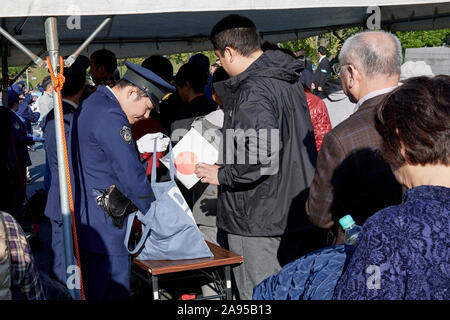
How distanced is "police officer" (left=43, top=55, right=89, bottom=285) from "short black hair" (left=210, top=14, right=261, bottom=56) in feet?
3.46

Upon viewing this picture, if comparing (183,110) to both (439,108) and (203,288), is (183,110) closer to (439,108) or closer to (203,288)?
(203,288)

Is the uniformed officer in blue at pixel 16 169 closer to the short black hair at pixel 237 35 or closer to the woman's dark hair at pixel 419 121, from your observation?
the short black hair at pixel 237 35

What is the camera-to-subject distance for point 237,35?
3021mm

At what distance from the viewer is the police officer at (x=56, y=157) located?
3.31 m

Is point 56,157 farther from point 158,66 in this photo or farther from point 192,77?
point 158,66

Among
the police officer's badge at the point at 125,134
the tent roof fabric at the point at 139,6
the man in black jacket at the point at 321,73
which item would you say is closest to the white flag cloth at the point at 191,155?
the police officer's badge at the point at 125,134

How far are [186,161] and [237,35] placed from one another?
776 mm

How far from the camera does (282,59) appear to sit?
304 cm

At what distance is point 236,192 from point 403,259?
5.81 feet

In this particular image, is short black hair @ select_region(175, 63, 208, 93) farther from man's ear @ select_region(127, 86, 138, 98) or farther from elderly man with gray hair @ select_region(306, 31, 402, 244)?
elderly man with gray hair @ select_region(306, 31, 402, 244)

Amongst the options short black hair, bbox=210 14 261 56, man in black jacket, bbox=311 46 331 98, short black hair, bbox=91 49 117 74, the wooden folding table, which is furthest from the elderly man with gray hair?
man in black jacket, bbox=311 46 331 98

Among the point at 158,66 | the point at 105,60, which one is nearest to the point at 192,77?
the point at 158,66

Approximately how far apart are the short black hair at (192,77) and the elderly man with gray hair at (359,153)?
2.02 meters

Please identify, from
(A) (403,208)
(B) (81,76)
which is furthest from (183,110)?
(A) (403,208)
